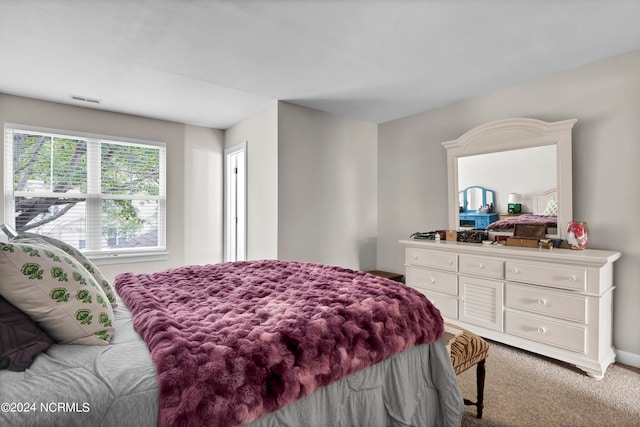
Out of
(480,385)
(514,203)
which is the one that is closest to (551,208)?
(514,203)

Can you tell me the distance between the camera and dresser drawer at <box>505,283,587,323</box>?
235cm

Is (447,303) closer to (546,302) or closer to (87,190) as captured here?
(546,302)

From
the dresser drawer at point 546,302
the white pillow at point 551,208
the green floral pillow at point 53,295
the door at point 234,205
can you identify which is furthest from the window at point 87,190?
the white pillow at point 551,208

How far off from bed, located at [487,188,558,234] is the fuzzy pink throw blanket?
80.7 inches

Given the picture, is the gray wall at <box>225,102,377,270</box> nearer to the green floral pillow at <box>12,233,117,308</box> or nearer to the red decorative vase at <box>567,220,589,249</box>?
the green floral pillow at <box>12,233,117,308</box>

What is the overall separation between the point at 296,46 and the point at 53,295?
7.27 feet

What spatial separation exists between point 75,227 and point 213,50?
9.52 ft

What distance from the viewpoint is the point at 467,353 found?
1.71 metres

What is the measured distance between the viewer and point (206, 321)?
4.10 feet

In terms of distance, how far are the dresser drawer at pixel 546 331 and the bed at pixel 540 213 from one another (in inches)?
34.3

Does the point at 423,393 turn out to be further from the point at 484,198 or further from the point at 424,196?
the point at 424,196

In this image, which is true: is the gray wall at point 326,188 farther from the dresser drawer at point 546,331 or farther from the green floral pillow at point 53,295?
the green floral pillow at point 53,295

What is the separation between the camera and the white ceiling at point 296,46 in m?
2.00

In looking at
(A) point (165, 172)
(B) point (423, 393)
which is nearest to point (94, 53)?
(A) point (165, 172)
